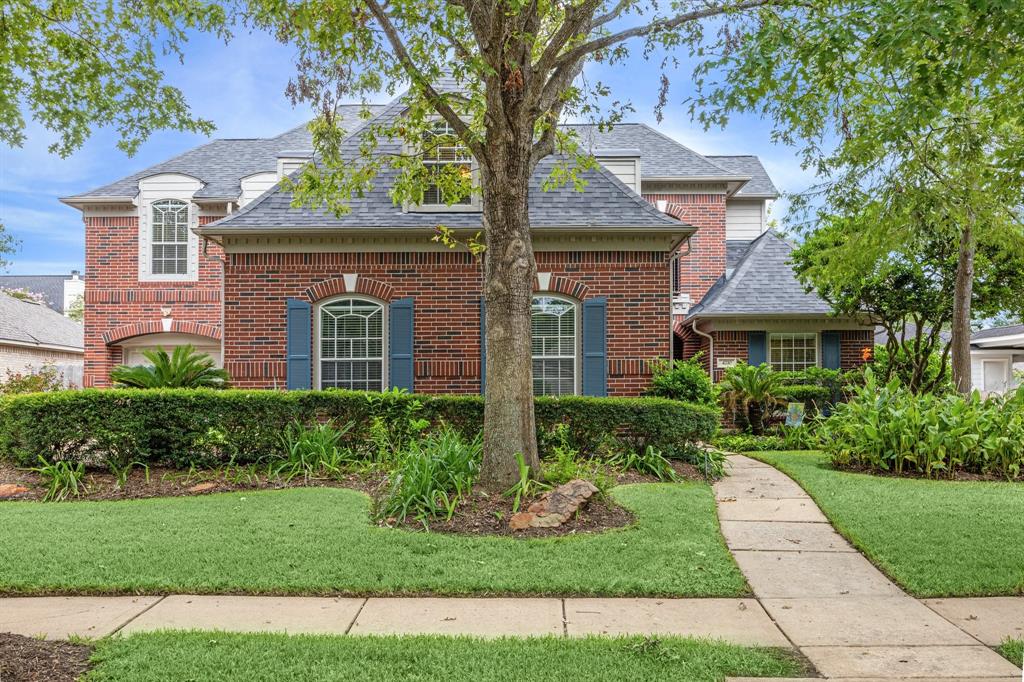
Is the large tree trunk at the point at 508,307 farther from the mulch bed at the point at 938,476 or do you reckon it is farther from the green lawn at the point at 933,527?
the mulch bed at the point at 938,476

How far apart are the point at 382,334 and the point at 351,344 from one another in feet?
1.84

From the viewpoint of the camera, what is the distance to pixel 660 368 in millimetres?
11906

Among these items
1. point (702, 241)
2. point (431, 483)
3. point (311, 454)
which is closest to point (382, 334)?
point (311, 454)

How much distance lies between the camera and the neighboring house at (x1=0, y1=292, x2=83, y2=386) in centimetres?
2208

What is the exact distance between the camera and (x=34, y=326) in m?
24.4

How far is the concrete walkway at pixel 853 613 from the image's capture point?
12.5ft

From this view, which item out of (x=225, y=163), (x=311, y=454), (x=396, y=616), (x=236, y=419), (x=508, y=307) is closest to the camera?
(x=396, y=616)

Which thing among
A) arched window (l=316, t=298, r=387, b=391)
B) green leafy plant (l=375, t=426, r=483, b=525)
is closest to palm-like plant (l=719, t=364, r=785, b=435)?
arched window (l=316, t=298, r=387, b=391)

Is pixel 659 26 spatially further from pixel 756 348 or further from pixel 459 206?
pixel 756 348

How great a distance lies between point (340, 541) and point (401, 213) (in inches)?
295

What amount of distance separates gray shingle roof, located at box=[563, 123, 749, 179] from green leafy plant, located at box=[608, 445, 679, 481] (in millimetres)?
11027

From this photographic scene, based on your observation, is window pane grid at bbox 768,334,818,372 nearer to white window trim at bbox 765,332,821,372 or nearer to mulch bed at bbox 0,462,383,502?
white window trim at bbox 765,332,821,372

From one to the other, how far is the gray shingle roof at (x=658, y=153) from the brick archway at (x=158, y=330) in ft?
35.2

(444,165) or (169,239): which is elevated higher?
(169,239)
